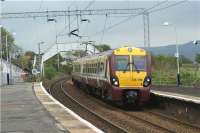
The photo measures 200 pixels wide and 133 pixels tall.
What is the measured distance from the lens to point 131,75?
26.0 meters

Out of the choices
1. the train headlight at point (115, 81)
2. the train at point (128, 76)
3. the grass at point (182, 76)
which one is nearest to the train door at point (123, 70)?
the train at point (128, 76)

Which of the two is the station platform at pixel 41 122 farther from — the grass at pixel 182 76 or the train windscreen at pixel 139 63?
the grass at pixel 182 76

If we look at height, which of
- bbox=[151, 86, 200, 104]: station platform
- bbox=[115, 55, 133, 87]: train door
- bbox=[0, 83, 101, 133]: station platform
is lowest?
bbox=[0, 83, 101, 133]: station platform

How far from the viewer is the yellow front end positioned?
25953mm

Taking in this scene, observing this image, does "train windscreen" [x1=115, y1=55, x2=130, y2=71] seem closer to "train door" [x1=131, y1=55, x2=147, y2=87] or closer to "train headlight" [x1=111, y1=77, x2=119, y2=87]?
"train door" [x1=131, y1=55, x2=147, y2=87]

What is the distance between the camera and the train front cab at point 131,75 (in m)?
25.7

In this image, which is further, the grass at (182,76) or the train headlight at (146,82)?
the grass at (182,76)

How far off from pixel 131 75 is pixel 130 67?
60 centimetres

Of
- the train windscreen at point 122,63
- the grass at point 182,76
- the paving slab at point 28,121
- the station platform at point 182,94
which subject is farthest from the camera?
the grass at point 182,76

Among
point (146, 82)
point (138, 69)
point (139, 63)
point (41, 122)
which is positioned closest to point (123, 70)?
point (138, 69)

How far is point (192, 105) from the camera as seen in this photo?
837 inches

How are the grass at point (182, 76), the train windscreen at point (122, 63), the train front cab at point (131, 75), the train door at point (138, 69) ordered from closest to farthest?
the train front cab at point (131, 75) < the train door at point (138, 69) < the train windscreen at point (122, 63) < the grass at point (182, 76)

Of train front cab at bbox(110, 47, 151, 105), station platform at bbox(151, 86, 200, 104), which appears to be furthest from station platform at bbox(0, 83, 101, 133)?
station platform at bbox(151, 86, 200, 104)

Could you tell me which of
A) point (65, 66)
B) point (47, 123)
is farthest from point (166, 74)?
point (65, 66)
